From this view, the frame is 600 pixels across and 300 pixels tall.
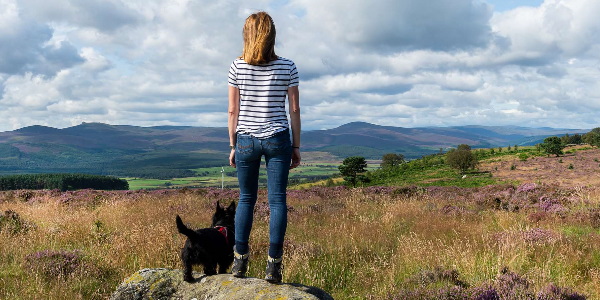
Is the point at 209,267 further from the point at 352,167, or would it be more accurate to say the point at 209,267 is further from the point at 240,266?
the point at 352,167

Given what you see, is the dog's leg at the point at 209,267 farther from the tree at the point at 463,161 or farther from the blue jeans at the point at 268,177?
the tree at the point at 463,161

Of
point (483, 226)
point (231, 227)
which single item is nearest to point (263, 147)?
point (231, 227)

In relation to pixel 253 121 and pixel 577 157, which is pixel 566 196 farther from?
pixel 577 157

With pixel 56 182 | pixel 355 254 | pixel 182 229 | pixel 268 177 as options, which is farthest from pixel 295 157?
pixel 56 182

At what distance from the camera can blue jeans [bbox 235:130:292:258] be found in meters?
3.51

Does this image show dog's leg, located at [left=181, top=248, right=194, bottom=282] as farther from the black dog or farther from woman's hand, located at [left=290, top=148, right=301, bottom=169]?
woman's hand, located at [left=290, top=148, right=301, bottom=169]

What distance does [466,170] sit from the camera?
4769 centimetres

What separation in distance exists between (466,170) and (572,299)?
47.1m

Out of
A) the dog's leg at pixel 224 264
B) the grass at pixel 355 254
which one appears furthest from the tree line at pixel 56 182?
the dog's leg at pixel 224 264

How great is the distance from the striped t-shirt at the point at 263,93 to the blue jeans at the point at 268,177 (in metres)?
0.12

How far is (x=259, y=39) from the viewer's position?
3502 mm

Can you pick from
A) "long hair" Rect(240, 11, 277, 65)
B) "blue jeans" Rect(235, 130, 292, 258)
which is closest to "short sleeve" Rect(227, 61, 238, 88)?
"long hair" Rect(240, 11, 277, 65)

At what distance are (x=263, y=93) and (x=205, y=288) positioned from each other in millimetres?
1953

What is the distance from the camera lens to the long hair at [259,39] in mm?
3496
